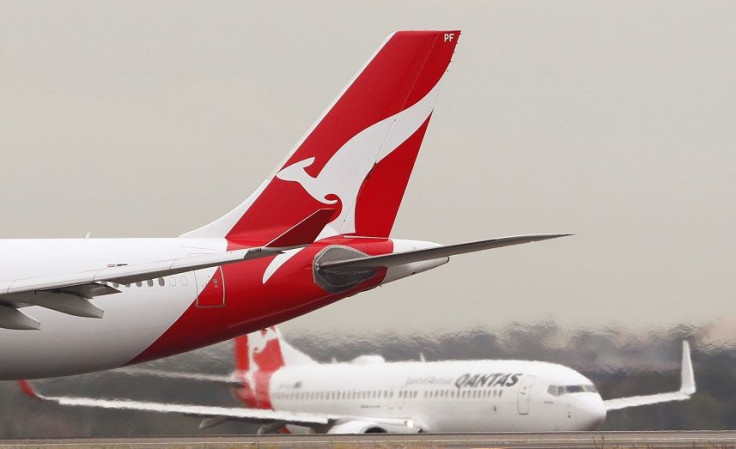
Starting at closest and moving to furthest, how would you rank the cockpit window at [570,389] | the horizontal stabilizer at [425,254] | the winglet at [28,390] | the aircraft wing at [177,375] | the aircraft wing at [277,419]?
the horizontal stabilizer at [425,254]
the winglet at [28,390]
the aircraft wing at [177,375]
the aircraft wing at [277,419]
the cockpit window at [570,389]

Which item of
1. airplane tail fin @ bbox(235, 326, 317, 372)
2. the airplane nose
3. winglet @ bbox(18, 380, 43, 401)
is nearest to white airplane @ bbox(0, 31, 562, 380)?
winglet @ bbox(18, 380, 43, 401)

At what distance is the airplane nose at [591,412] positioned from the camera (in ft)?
127

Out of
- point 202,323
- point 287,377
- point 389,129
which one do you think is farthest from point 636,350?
point 202,323

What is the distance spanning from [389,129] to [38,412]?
44.6 feet

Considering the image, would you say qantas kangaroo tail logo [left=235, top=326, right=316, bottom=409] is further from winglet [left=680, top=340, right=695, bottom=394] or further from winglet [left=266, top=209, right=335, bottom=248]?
winglet [left=266, top=209, right=335, bottom=248]

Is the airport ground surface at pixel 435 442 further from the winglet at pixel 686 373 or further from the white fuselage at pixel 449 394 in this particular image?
the white fuselage at pixel 449 394

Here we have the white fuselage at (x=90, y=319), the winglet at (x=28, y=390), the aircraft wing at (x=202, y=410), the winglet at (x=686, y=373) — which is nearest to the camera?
the white fuselage at (x=90, y=319)

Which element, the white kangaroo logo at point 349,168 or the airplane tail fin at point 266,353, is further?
the airplane tail fin at point 266,353

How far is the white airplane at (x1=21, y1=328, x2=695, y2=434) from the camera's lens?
128 ft

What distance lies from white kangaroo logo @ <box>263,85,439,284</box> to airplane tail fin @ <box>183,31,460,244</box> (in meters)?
0.02

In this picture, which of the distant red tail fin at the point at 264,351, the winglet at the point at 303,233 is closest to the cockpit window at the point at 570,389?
the distant red tail fin at the point at 264,351

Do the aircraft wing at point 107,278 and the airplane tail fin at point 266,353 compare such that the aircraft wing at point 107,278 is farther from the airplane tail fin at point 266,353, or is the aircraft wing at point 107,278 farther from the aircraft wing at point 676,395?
the airplane tail fin at point 266,353

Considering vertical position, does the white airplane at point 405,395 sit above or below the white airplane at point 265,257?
below

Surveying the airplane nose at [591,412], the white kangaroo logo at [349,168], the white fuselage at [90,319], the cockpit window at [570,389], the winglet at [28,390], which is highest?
the white kangaroo logo at [349,168]
